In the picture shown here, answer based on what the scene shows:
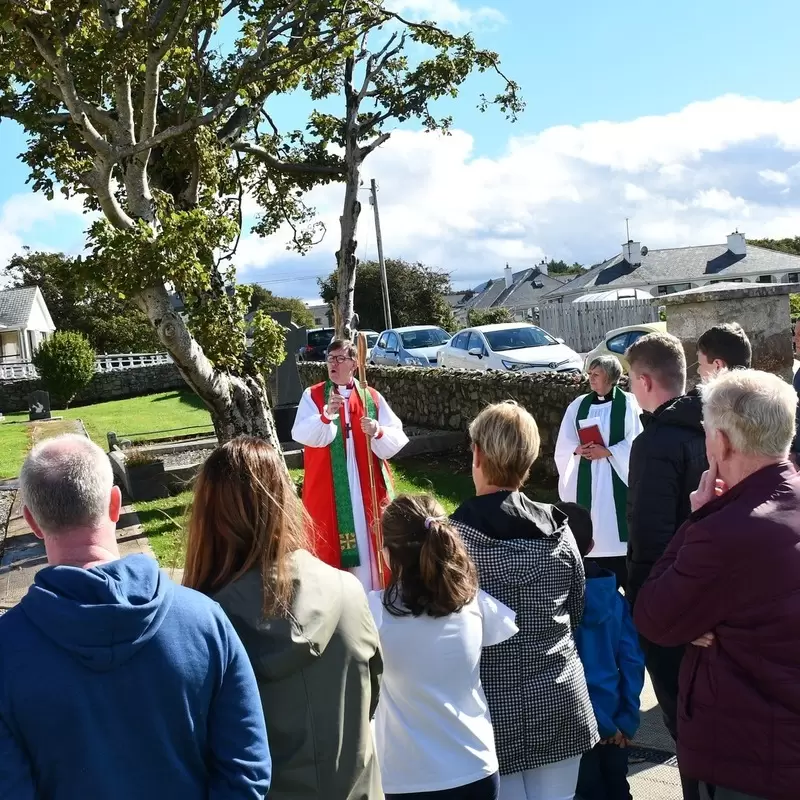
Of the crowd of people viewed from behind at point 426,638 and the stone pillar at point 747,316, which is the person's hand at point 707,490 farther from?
the stone pillar at point 747,316

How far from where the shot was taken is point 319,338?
29.5 m

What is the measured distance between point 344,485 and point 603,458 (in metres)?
1.59

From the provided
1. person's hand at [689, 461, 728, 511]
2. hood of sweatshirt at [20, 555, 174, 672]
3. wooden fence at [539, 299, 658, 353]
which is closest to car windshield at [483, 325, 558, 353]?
wooden fence at [539, 299, 658, 353]

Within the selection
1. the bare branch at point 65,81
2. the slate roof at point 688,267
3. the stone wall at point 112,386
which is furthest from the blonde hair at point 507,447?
the slate roof at point 688,267

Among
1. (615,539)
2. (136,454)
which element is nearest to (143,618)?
(615,539)

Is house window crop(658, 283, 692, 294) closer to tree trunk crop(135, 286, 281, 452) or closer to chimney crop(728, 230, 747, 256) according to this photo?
chimney crop(728, 230, 747, 256)

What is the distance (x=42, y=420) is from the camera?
88.3 feet

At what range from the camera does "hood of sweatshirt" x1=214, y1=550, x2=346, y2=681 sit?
2.15m

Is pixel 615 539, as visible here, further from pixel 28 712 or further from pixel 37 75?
pixel 37 75

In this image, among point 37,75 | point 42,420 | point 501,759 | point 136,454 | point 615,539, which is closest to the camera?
point 501,759

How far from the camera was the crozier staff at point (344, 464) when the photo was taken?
5246 mm

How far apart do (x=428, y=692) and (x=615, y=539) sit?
2.73m

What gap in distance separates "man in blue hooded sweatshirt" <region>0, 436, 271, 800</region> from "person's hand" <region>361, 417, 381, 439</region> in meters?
3.17

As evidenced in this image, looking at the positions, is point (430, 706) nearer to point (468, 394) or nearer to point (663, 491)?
point (663, 491)
